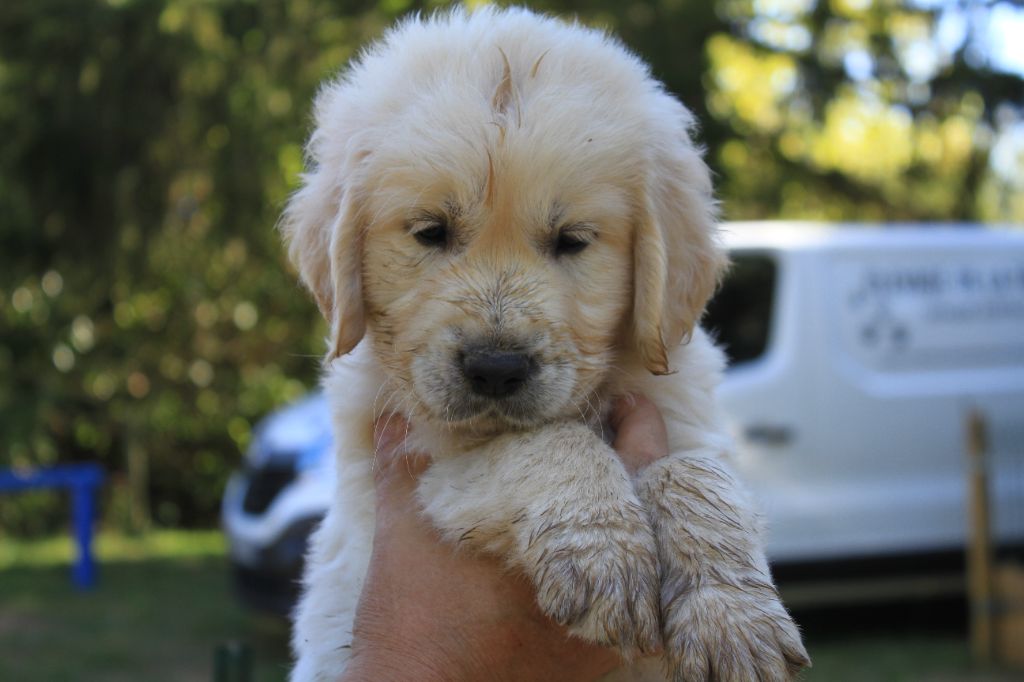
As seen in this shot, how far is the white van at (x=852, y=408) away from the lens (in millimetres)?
8094

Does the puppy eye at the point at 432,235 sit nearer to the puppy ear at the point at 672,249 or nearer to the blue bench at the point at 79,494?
the puppy ear at the point at 672,249

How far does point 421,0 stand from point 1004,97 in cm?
557

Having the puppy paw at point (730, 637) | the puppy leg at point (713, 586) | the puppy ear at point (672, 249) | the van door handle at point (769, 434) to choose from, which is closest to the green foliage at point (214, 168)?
the van door handle at point (769, 434)

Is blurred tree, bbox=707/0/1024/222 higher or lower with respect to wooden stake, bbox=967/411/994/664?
higher

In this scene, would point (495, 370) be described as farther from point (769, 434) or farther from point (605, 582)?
point (769, 434)

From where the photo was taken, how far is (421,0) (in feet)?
30.0

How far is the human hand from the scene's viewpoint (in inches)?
104

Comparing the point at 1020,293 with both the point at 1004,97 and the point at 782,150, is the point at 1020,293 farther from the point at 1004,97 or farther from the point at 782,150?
the point at 782,150

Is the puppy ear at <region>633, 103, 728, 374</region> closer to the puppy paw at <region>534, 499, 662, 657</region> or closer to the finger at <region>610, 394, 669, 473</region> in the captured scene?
the finger at <region>610, 394, 669, 473</region>

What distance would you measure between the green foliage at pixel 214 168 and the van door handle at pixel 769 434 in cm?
265

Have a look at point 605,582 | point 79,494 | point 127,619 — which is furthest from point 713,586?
point 79,494

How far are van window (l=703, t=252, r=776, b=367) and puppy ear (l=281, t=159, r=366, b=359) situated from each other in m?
5.33

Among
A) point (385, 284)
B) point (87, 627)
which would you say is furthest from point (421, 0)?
point (385, 284)

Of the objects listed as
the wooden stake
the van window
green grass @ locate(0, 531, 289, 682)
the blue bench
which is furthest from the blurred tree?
the blue bench
